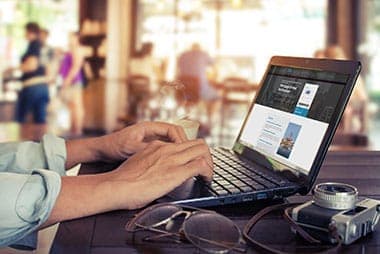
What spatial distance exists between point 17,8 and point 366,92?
371 cm

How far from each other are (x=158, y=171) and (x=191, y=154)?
0.19ft

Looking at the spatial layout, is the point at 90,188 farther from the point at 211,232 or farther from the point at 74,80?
the point at 74,80


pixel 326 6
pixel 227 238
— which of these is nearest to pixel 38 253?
pixel 227 238

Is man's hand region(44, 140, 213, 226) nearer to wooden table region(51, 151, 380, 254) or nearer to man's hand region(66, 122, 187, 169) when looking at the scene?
wooden table region(51, 151, 380, 254)

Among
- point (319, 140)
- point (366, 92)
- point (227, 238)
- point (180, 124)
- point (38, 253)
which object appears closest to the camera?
point (227, 238)

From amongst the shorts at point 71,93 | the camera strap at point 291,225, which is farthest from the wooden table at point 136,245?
the shorts at point 71,93

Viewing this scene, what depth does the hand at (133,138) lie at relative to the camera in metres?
Answer: 1.02

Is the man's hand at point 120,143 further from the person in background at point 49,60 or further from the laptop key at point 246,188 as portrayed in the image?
the person in background at point 49,60

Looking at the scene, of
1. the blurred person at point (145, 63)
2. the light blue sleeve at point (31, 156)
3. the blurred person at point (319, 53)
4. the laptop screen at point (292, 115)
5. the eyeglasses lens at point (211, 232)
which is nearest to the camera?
the eyeglasses lens at point (211, 232)

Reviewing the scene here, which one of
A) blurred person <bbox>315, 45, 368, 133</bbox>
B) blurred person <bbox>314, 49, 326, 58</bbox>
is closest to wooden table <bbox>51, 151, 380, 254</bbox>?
blurred person <bbox>315, 45, 368, 133</bbox>

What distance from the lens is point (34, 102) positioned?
580cm

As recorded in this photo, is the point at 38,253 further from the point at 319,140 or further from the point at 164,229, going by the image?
the point at 319,140

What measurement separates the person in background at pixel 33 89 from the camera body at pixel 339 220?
17.4ft

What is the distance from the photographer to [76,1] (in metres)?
6.05
